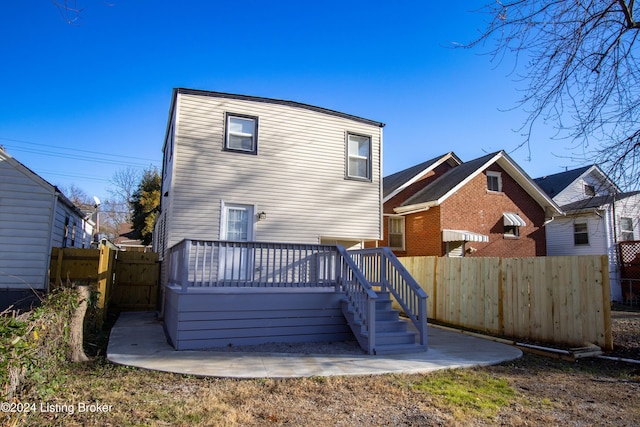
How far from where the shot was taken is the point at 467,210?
1675 centimetres

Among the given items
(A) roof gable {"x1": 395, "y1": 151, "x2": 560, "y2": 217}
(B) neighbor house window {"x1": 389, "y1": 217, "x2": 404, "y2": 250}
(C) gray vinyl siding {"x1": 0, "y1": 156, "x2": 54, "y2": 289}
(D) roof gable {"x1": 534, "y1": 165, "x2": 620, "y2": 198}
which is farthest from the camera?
(D) roof gable {"x1": 534, "y1": 165, "x2": 620, "y2": 198}

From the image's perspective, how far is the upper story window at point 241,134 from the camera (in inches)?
421

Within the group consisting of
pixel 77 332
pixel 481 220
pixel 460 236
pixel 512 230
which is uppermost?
pixel 481 220

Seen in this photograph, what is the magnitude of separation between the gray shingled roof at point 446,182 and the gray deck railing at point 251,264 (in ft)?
30.8

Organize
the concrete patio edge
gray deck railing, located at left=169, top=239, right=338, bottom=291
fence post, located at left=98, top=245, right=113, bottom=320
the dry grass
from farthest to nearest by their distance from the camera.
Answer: fence post, located at left=98, top=245, right=113, bottom=320, gray deck railing, located at left=169, top=239, right=338, bottom=291, the concrete patio edge, the dry grass

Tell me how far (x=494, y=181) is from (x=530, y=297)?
35.7ft

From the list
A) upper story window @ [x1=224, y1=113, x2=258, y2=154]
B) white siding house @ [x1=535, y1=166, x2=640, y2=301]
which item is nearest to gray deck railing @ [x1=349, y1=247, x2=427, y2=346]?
upper story window @ [x1=224, y1=113, x2=258, y2=154]

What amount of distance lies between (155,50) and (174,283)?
17.3ft

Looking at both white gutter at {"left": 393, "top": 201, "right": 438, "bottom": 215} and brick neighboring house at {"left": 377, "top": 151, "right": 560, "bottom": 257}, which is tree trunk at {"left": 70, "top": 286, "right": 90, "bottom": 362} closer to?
brick neighboring house at {"left": 377, "top": 151, "right": 560, "bottom": 257}

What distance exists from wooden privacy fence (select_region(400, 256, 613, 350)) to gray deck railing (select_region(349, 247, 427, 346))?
7.51 ft

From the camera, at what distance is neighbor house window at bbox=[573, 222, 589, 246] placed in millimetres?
19625

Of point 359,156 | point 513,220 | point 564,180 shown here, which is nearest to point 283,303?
point 359,156

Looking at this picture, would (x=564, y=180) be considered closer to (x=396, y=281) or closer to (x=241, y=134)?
(x=396, y=281)

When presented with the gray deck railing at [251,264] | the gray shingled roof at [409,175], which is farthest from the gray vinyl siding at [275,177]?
the gray shingled roof at [409,175]
